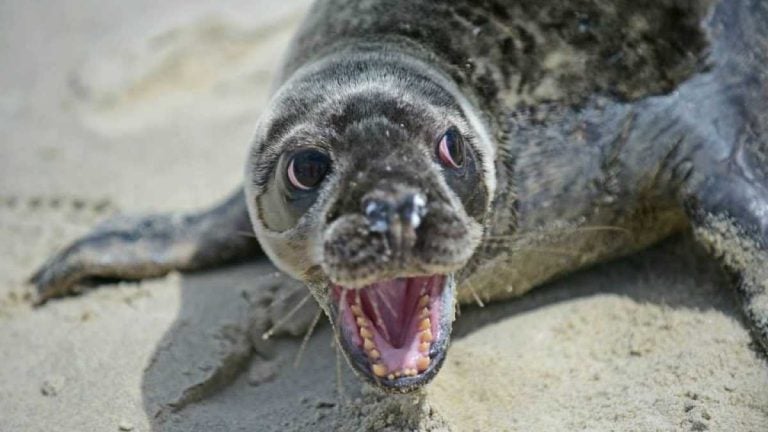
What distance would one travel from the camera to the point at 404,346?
7.95 ft

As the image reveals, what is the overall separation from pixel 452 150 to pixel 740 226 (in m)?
0.99

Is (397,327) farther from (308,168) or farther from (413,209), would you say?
(308,168)

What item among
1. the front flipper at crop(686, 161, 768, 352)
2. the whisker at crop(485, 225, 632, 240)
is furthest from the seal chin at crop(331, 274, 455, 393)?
the front flipper at crop(686, 161, 768, 352)

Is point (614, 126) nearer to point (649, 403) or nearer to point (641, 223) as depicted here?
point (641, 223)

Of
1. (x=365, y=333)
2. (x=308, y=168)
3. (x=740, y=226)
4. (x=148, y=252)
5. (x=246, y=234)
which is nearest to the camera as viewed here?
(x=365, y=333)

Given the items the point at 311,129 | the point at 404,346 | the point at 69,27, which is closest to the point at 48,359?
the point at 311,129

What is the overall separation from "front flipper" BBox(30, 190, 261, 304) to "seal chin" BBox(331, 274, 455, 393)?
142cm

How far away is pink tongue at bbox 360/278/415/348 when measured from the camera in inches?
97.0

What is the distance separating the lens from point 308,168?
275 centimetres

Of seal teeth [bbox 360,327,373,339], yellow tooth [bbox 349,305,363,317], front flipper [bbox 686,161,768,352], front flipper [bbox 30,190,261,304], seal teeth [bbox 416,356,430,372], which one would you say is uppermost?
A: yellow tooth [bbox 349,305,363,317]

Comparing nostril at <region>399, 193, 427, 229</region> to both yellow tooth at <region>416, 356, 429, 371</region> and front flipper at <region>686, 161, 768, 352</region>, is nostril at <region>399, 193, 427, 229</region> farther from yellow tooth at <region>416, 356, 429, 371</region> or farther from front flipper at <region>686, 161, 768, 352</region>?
front flipper at <region>686, 161, 768, 352</region>

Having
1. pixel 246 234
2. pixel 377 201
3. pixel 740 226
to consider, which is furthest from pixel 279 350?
pixel 740 226

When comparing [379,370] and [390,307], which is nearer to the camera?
[379,370]

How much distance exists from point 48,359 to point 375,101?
1.47 meters
